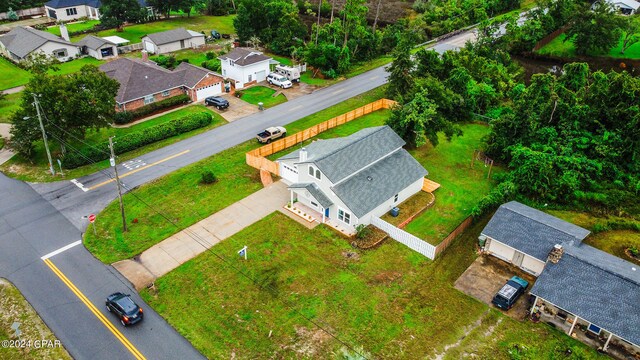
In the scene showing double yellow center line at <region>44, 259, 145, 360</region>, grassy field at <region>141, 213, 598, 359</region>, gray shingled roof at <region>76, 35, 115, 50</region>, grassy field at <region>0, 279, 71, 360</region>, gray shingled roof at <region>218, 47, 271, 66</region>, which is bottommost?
grassy field at <region>0, 279, 71, 360</region>

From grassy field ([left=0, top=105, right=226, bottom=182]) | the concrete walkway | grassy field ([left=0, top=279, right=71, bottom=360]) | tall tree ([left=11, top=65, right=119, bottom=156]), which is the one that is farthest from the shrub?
grassy field ([left=0, top=279, right=71, bottom=360])

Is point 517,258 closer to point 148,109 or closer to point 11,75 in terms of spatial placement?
point 148,109

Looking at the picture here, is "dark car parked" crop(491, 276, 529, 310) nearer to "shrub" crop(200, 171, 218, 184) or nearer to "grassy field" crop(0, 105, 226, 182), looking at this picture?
"shrub" crop(200, 171, 218, 184)

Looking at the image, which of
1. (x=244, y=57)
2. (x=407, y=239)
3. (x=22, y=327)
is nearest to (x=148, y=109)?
(x=244, y=57)

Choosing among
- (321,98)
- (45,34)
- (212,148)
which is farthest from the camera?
(45,34)

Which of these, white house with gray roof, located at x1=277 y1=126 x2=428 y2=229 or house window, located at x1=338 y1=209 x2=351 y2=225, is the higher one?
white house with gray roof, located at x1=277 y1=126 x2=428 y2=229

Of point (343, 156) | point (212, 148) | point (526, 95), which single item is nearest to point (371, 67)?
point (526, 95)

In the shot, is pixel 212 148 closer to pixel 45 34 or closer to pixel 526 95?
pixel 526 95
